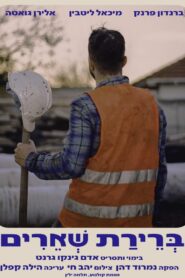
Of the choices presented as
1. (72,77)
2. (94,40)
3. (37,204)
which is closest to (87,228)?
(37,204)

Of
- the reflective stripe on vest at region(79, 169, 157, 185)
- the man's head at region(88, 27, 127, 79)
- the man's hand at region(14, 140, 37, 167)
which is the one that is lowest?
the reflective stripe on vest at region(79, 169, 157, 185)

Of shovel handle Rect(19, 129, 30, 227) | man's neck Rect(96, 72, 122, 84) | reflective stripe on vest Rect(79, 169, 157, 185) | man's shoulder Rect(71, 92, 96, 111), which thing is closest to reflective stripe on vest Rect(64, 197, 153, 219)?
reflective stripe on vest Rect(79, 169, 157, 185)

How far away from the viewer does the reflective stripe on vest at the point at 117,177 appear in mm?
1658

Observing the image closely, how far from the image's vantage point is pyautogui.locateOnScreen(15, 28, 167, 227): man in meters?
1.60

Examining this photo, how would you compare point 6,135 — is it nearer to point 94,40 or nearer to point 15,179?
point 15,179

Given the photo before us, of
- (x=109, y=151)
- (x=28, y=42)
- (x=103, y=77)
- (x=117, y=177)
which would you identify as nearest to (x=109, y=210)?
(x=117, y=177)

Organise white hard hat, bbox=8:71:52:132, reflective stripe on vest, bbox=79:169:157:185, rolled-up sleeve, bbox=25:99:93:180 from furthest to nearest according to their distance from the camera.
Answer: white hard hat, bbox=8:71:52:132, reflective stripe on vest, bbox=79:169:157:185, rolled-up sleeve, bbox=25:99:93:180

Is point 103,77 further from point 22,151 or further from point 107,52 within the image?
point 22,151

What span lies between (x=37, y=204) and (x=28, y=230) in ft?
0.44

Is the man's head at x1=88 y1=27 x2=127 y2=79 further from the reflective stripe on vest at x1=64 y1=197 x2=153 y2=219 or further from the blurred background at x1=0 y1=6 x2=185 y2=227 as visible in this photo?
the reflective stripe on vest at x1=64 y1=197 x2=153 y2=219

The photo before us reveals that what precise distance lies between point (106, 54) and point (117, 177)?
1.73ft

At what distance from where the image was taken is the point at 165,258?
189 centimetres

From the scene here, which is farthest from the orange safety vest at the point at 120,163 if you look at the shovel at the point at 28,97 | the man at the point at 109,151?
the shovel at the point at 28,97

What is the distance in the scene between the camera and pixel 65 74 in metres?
1.90
